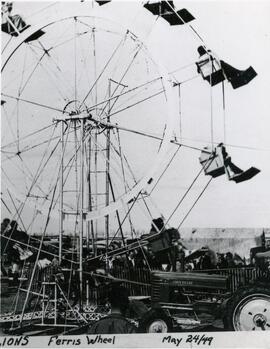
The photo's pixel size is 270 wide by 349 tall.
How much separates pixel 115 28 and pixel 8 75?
1.05 m

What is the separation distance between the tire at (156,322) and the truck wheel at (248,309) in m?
0.47

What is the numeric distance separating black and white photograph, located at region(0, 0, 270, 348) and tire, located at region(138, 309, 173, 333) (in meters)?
0.01

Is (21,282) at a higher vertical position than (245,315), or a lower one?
higher

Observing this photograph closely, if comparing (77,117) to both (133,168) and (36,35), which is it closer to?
(133,168)

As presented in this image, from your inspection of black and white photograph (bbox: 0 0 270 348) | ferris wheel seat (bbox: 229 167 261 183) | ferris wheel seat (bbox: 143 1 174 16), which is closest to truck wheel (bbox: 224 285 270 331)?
black and white photograph (bbox: 0 0 270 348)

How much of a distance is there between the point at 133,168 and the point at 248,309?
152 cm

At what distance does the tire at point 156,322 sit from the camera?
390 centimetres

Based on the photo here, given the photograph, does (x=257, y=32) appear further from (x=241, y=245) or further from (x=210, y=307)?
(x=210, y=307)

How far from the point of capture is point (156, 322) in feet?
13.0

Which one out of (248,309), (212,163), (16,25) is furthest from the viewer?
(16,25)

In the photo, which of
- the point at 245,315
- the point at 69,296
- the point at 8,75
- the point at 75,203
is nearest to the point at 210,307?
the point at 245,315

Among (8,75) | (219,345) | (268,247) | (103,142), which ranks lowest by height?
(219,345)

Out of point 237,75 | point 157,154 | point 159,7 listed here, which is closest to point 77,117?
point 157,154

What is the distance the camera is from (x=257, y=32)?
4.18 m
